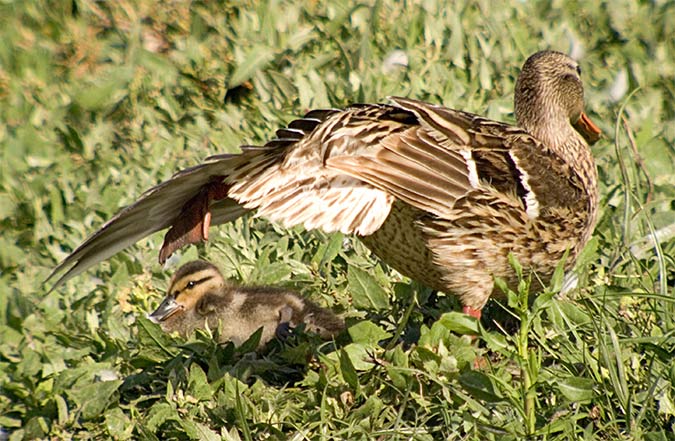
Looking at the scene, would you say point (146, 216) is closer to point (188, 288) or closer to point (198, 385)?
point (198, 385)

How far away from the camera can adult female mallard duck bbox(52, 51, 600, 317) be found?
434 cm

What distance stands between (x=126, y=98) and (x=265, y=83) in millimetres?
944

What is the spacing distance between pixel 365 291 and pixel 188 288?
0.89 m

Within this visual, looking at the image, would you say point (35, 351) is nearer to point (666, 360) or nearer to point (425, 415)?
point (425, 415)

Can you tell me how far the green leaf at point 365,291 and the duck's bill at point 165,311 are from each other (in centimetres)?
87

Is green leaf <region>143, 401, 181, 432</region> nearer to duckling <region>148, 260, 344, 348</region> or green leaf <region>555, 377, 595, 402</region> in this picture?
duckling <region>148, 260, 344, 348</region>

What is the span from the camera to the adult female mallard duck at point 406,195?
4344 millimetres

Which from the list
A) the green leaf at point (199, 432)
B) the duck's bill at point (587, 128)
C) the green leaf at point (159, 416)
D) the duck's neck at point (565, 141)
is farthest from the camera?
the duck's bill at point (587, 128)

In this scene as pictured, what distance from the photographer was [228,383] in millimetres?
4699

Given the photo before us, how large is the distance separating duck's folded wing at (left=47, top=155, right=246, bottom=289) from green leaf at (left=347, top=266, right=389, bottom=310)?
105cm

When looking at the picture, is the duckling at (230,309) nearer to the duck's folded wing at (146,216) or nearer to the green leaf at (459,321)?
the duck's folded wing at (146,216)

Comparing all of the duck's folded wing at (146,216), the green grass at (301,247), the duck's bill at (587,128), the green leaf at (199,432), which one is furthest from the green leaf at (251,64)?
the green leaf at (199,432)

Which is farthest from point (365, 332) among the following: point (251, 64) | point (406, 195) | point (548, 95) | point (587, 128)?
point (251, 64)

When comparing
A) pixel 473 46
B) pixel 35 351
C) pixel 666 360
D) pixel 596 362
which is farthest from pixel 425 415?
pixel 473 46
